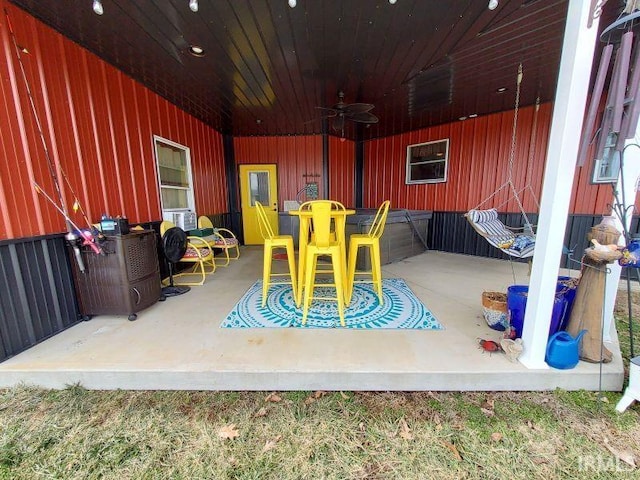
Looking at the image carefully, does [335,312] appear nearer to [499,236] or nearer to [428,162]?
[499,236]

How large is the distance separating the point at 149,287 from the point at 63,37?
231cm

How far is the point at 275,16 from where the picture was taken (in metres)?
2.14

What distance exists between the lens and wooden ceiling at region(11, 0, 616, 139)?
6.75 feet

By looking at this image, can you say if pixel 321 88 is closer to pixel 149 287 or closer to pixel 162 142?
pixel 162 142

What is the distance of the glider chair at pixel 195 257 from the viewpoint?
130 inches

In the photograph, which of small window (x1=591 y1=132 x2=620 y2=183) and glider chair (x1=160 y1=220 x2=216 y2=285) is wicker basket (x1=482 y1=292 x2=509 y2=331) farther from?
small window (x1=591 y1=132 x2=620 y2=183)

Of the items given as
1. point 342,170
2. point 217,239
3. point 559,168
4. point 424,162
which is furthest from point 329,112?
point 559,168

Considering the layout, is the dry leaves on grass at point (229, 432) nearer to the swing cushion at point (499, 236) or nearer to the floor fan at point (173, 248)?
the floor fan at point (173, 248)

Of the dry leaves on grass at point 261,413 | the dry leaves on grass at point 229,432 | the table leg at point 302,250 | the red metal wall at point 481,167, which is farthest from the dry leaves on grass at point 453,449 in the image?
the red metal wall at point 481,167

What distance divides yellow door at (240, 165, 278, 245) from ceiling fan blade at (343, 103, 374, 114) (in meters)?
2.79

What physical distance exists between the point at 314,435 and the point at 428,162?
17.6 feet

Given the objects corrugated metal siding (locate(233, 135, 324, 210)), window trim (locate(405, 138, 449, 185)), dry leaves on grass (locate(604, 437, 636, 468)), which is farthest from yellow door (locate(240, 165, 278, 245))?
dry leaves on grass (locate(604, 437, 636, 468))

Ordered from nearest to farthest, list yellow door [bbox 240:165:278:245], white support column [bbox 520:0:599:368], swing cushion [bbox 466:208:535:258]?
white support column [bbox 520:0:599:368] → swing cushion [bbox 466:208:535:258] → yellow door [bbox 240:165:278:245]

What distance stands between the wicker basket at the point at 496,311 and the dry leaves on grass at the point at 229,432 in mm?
2033
